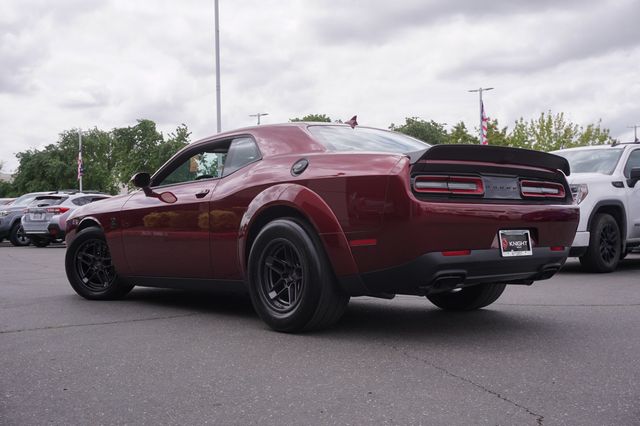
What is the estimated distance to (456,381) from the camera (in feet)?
11.6

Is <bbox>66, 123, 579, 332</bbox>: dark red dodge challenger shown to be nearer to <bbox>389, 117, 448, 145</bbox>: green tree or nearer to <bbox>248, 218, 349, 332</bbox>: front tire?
<bbox>248, 218, 349, 332</bbox>: front tire

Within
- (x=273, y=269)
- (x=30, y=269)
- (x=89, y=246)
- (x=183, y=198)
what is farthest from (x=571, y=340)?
(x=30, y=269)

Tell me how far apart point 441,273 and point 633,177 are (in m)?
6.19

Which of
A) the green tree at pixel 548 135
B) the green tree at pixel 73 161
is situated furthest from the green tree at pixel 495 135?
the green tree at pixel 73 161

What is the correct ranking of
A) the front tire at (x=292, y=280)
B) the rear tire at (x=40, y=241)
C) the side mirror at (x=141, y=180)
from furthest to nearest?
the rear tire at (x=40, y=241)
the side mirror at (x=141, y=180)
the front tire at (x=292, y=280)

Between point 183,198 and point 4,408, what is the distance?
282 cm

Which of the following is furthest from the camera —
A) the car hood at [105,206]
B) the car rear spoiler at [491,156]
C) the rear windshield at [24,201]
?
the rear windshield at [24,201]

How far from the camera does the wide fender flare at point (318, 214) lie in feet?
14.6

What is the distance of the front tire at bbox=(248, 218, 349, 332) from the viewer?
456 centimetres

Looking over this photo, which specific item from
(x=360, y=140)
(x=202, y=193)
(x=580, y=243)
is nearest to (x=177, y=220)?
(x=202, y=193)

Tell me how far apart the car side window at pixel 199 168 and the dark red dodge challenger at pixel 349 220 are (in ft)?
0.05

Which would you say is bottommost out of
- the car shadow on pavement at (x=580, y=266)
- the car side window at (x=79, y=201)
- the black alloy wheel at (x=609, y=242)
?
the car shadow on pavement at (x=580, y=266)

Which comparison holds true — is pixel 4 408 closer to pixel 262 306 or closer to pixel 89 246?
pixel 262 306

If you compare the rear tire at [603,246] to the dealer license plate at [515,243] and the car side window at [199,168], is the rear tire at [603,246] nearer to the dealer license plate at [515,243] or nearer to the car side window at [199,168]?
the dealer license plate at [515,243]
